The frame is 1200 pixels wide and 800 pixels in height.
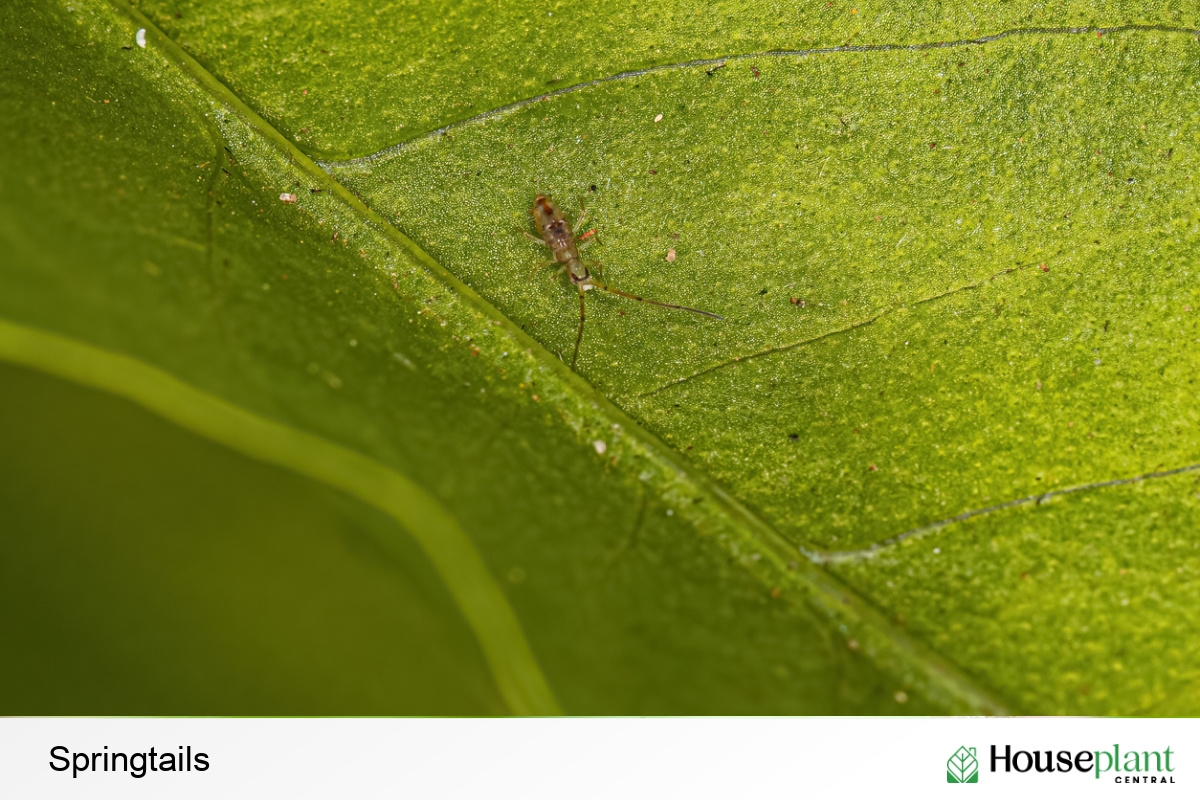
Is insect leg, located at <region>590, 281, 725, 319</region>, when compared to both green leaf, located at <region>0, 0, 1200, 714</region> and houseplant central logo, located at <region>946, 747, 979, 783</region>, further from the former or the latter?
houseplant central logo, located at <region>946, 747, 979, 783</region>

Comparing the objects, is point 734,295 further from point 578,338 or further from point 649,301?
point 578,338

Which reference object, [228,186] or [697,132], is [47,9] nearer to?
[228,186]

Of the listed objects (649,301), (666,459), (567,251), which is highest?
(567,251)

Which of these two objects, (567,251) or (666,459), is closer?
(666,459)

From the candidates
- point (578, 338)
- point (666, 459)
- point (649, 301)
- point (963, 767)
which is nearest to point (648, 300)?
point (649, 301)

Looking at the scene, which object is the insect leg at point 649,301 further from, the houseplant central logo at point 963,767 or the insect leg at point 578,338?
the houseplant central logo at point 963,767

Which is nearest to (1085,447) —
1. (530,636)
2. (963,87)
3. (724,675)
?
(963,87)
